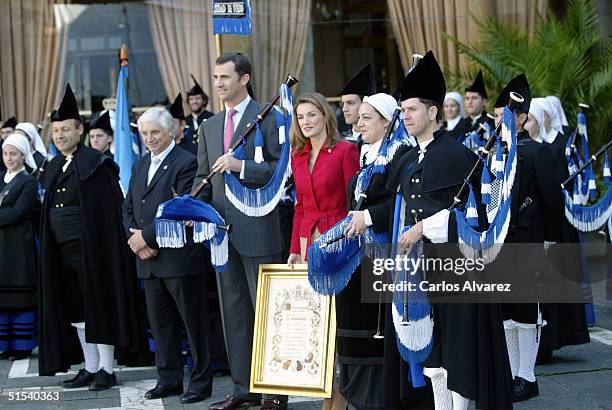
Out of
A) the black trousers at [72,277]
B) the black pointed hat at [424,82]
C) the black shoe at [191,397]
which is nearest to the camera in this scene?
the black pointed hat at [424,82]

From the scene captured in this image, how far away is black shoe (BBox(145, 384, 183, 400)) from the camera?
23.8 ft

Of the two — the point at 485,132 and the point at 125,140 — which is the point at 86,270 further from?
the point at 485,132

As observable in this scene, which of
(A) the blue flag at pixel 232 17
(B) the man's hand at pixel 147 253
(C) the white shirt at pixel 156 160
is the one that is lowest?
(B) the man's hand at pixel 147 253

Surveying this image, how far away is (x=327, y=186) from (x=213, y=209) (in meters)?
0.80

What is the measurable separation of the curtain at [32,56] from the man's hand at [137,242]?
25.1ft

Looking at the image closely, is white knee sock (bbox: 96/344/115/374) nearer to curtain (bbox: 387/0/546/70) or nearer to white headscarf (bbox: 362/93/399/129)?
white headscarf (bbox: 362/93/399/129)

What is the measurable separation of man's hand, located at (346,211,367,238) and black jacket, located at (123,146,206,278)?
173cm

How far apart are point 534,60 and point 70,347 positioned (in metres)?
7.05

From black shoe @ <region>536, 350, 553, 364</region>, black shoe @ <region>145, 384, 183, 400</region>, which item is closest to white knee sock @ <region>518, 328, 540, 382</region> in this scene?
black shoe @ <region>536, 350, 553, 364</region>

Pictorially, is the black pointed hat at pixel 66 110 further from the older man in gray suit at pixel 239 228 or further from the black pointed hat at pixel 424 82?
the black pointed hat at pixel 424 82

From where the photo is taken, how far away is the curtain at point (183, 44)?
1420 cm

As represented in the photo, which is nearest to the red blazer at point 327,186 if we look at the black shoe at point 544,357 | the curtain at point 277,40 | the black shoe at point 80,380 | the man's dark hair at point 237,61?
the man's dark hair at point 237,61

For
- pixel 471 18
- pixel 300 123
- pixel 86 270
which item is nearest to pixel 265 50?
pixel 471 18

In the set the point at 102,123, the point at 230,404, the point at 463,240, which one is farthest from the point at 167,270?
the point at 102,123
